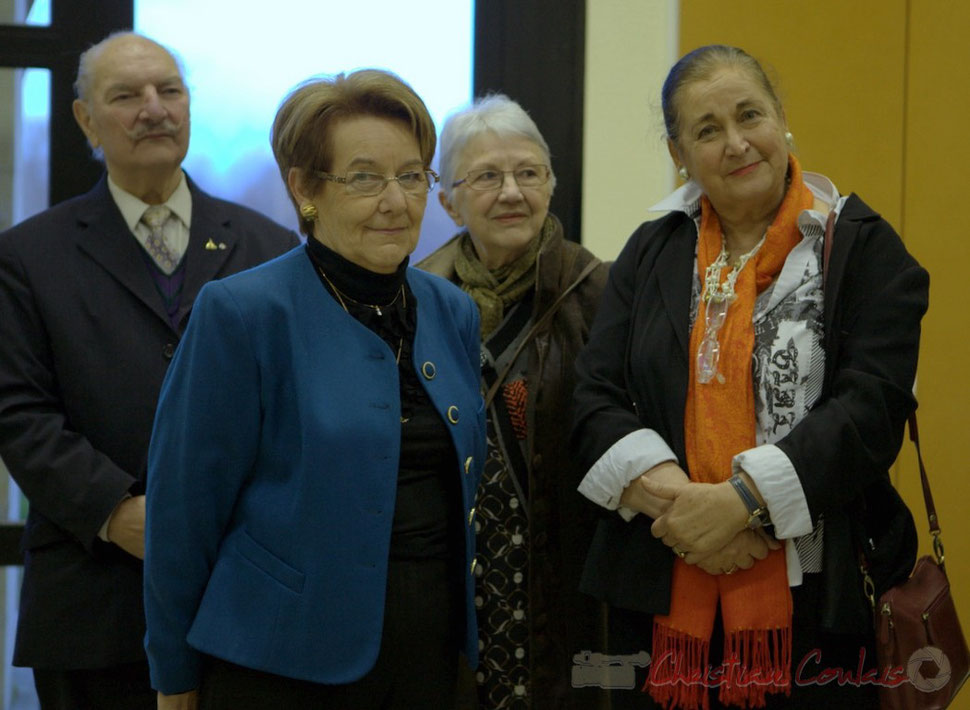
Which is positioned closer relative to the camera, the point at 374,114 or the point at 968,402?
the point at 374,114

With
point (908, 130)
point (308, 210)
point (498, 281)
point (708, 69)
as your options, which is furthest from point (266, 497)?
point (908, 130)

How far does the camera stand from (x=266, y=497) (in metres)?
1.77

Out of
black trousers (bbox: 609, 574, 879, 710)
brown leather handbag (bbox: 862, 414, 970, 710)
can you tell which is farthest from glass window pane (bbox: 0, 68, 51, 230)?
brown leather handbag (bbox: 862, 414, 970, 710)

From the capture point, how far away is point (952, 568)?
324 cm

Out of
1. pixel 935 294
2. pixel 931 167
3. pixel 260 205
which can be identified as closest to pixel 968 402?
pixel 935 294

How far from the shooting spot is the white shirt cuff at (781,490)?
1.93 metres

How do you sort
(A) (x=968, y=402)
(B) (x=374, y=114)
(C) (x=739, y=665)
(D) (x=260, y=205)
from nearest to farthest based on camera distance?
(B) (x=374, y=114) → (C) (x=739, y=665) → (A) (x=968, y=402) → (D) (x=260, y=205)

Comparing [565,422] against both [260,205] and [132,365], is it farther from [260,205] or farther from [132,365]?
[260,205]

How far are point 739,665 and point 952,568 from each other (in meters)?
1.53

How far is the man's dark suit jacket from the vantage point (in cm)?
243

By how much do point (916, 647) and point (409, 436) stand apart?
1001 millimetres

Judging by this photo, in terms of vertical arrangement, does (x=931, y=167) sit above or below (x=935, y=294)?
above

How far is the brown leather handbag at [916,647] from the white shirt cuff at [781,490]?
0.64 feet

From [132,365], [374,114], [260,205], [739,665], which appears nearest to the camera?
[374,114]
